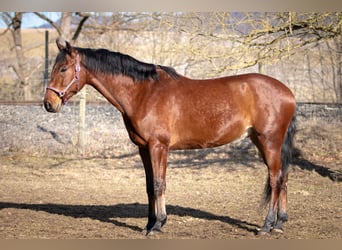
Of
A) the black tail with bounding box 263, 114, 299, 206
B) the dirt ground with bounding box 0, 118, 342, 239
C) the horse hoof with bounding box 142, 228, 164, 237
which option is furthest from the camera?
the black tail with bounding box 263, 114, 299, 206

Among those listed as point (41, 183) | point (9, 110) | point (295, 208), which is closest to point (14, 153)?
point (9, 110)

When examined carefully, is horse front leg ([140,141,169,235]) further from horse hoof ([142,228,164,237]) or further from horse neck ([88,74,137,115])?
horse neck ([88,74,137,115])

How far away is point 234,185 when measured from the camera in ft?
26.8

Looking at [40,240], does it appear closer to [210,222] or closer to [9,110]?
[210,222]

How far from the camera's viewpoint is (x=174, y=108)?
5.15 m

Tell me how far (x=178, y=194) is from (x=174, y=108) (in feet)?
8.90

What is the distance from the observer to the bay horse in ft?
16.5

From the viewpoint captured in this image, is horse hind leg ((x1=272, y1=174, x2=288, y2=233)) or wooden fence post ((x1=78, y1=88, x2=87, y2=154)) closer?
horse hind leg ((x1=272, y1=174, x2=288, y2=233))

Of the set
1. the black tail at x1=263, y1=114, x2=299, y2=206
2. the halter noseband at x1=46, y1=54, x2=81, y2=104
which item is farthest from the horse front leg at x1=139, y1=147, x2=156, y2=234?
the black tail at x1=263, y1=114, x2=299, y2=206

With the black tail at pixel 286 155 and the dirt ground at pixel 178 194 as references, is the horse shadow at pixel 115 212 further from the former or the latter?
the black tail at pixel 286 155

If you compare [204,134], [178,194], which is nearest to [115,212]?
[178,194]

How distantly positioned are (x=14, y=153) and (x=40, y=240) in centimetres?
643

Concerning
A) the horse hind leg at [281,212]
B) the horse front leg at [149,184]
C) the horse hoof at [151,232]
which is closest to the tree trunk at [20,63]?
the horse front leg at [149,184]

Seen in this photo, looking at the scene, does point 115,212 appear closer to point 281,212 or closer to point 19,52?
point 281,212
